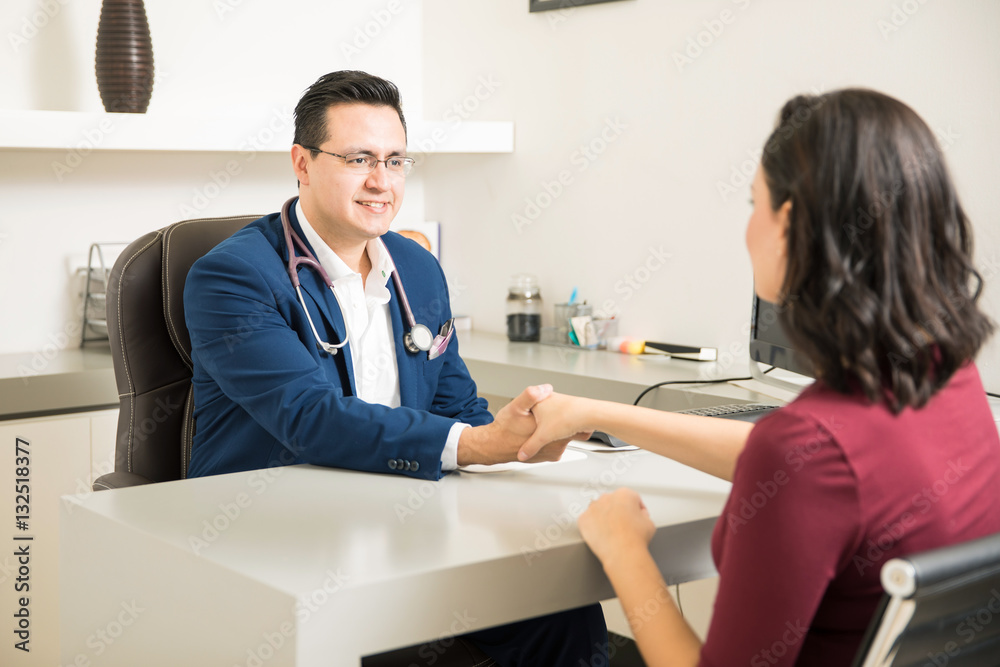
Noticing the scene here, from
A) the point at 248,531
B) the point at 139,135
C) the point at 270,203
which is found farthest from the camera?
the point at 270,203

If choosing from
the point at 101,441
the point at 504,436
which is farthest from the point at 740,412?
the point at 101,441

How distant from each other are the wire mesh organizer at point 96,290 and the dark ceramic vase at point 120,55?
0.42m

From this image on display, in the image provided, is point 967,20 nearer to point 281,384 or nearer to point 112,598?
point 281,384

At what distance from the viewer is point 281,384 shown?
57.5 inches

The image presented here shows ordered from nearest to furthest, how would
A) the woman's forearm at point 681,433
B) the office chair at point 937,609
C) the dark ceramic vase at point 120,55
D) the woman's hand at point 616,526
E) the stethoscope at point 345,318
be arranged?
the office chair at point 937,609 < the woman's hand at point 616,526 < the woman's forearm at point 681,433 < the stethoscope at point 345,318 < the dark ceramic vase at point 120,55

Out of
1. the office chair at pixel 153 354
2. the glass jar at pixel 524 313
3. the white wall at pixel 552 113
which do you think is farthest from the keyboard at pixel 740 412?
the glass jar at pixel 524 313

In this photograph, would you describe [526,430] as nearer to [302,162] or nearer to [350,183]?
[350,183]

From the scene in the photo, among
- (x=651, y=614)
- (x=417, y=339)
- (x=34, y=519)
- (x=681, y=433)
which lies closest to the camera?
(x=651, y=614)

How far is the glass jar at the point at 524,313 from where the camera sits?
3016mm

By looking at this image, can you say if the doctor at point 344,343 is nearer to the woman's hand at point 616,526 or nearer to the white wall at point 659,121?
the woman's hand at point 616,526

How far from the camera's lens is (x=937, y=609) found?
0.75 metres

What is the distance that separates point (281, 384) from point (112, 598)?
42 centimetres

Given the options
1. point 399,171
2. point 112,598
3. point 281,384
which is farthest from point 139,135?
point 112,598

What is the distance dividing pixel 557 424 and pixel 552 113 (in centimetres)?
183
